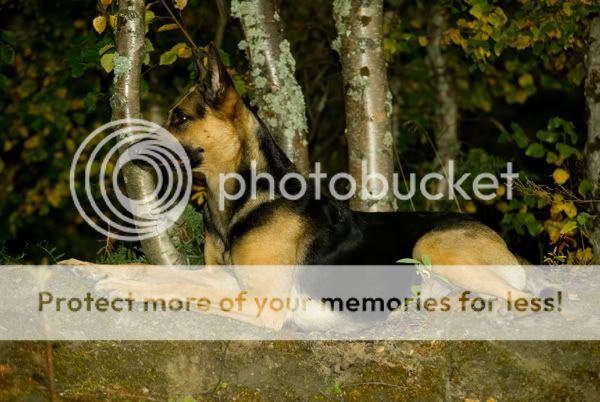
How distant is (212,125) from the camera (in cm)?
465

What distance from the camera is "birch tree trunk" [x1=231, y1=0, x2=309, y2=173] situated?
19.0ft

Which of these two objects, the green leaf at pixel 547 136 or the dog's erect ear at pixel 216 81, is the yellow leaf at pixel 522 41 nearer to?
the green leaf at pixel 547 136

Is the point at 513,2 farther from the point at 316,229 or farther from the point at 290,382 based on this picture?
the point at 290,382

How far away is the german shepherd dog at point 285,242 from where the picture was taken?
4.44 m

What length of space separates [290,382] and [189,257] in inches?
79.0

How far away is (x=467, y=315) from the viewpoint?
13.9ft

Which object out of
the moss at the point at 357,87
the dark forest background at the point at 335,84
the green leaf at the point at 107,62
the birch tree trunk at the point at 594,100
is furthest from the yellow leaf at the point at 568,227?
the green leaf at the point at 107,62

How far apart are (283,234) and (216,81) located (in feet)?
3.56

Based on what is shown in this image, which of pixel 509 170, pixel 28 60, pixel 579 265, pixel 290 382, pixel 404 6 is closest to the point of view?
pixel 290 382

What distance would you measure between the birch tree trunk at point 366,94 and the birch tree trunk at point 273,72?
1.50ft

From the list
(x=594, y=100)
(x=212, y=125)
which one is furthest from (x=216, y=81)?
(x=594, y=100)

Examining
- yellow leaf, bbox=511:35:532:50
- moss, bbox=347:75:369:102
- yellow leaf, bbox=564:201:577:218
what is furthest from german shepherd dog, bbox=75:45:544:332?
yellow leaf, bbox=511:35:532:50

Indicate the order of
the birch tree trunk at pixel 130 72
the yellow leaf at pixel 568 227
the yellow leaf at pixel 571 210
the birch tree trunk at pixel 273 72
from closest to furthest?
the birch tree trunk at pixel 130 72, the yellow leaf at pixel 568 227, the birch tree trunk at pixel 273 72, the yellow leaf at pixel 571 210

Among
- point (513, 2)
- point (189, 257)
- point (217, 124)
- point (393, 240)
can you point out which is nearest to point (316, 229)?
point (393, 240)
